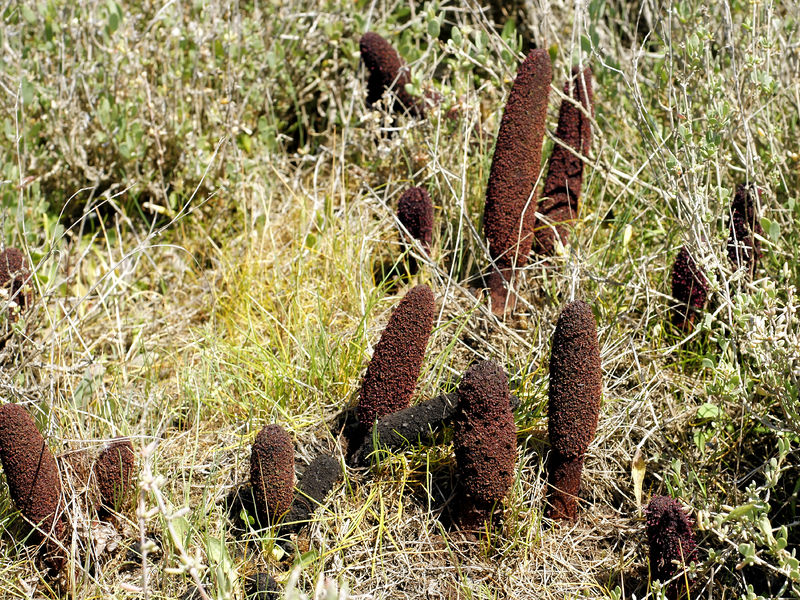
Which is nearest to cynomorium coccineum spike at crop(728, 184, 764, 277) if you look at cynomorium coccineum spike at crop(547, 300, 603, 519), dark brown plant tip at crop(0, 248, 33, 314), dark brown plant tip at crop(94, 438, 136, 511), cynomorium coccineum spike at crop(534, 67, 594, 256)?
cynomorium coccineum spike at crop(534, 67, 594, 256)

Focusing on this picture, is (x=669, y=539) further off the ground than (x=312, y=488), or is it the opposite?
(x=312, y=488)

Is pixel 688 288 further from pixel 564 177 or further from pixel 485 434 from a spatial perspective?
pixel 485 434

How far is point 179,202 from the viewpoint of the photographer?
361 cm

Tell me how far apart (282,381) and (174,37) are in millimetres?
1810

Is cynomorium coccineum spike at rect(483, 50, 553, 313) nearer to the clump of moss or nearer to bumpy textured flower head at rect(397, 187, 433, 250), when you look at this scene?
bumpy textured flower head at rect(397, 187, 433, 250)

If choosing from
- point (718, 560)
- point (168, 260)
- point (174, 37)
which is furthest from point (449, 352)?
point (174, 37)

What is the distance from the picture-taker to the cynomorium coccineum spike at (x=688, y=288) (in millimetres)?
2631

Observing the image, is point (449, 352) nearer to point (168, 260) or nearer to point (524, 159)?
point (524, 159)

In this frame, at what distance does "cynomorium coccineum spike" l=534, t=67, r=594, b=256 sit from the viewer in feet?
9.57

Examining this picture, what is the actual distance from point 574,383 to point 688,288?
0.72m

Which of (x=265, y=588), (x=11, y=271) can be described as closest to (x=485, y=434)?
(x=265, y=588)

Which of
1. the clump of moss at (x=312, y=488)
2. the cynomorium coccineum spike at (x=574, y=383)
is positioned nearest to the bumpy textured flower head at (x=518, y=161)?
the cynomorium coccineum spike at (x=574, y=383)

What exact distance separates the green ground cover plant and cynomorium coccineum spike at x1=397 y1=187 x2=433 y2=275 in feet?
0.24

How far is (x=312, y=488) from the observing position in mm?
2309
